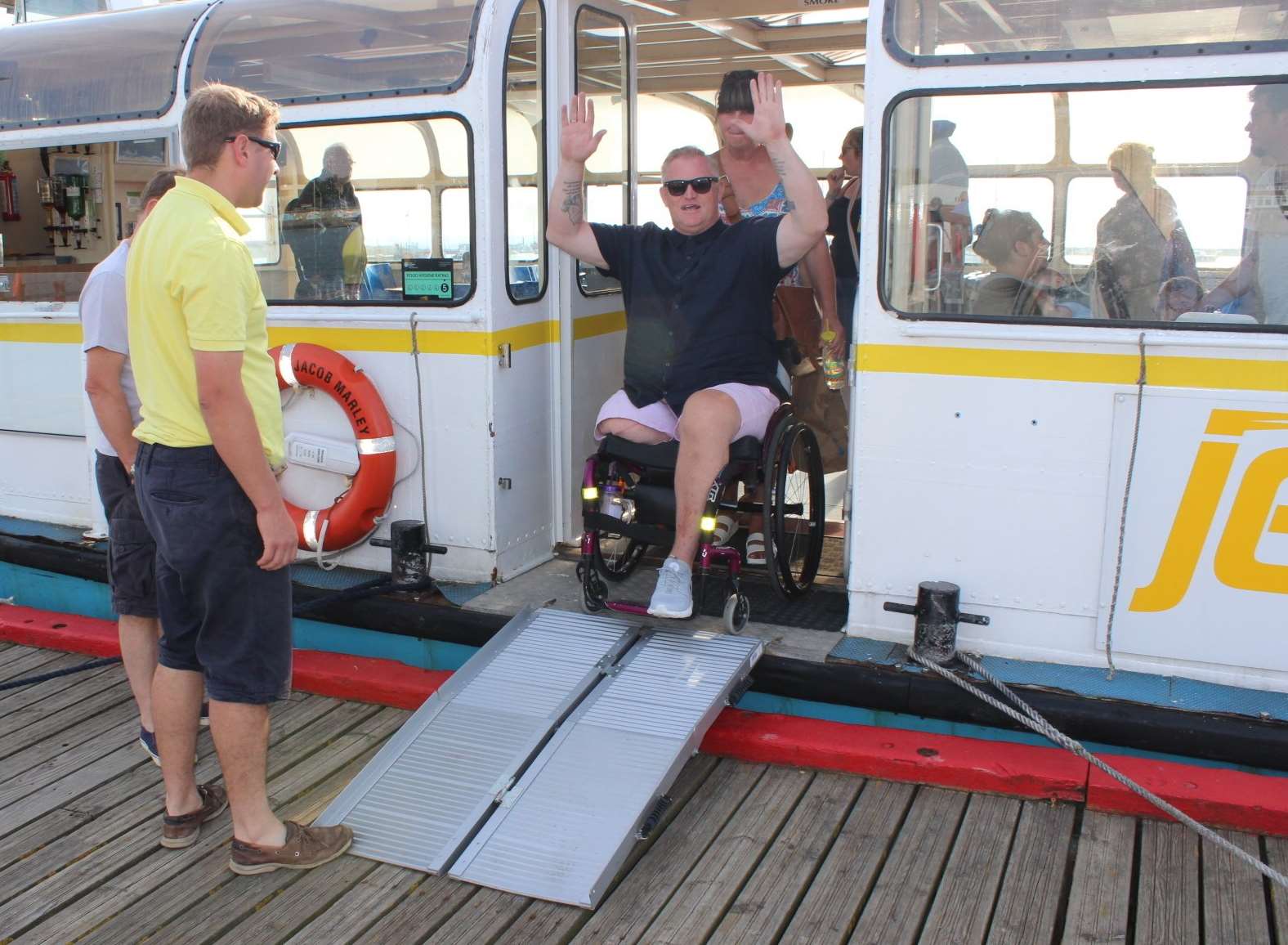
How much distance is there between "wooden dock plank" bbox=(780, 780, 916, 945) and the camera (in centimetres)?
262

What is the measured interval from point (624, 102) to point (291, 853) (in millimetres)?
3172

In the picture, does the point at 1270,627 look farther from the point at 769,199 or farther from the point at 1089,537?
the point at 769,199

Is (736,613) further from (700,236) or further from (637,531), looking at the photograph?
(700,236)

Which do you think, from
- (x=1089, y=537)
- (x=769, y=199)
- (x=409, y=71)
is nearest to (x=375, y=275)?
(x=409, y=71)

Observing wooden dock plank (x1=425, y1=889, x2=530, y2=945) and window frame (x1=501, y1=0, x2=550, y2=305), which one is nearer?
wooden dock plank (x1=425, y1=889, x2=530, y2=945)

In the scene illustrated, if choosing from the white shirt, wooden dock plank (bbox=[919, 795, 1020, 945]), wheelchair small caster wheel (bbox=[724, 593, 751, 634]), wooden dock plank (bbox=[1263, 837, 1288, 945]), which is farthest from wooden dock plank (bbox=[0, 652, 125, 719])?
wooden dock plank (bbox=[1263, 837, 1288, 945])

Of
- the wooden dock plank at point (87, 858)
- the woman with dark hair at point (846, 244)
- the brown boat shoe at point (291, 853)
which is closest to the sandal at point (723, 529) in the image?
the woman with dark hair at point (846, 244)

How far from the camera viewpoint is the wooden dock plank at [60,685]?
4.01 m

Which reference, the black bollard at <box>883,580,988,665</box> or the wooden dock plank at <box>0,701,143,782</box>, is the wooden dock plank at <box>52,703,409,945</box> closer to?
the wooden dock plank at <box>0,701,143,782</box>

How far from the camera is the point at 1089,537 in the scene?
323cm

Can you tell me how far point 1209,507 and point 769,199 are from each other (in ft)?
6.38

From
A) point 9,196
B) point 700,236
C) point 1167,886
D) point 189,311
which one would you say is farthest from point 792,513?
point 9,196

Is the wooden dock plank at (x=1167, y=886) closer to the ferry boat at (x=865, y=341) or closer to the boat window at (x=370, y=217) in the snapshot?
the ferry boat at (x=865, y=341)

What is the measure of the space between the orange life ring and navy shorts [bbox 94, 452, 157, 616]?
0.87 metres
